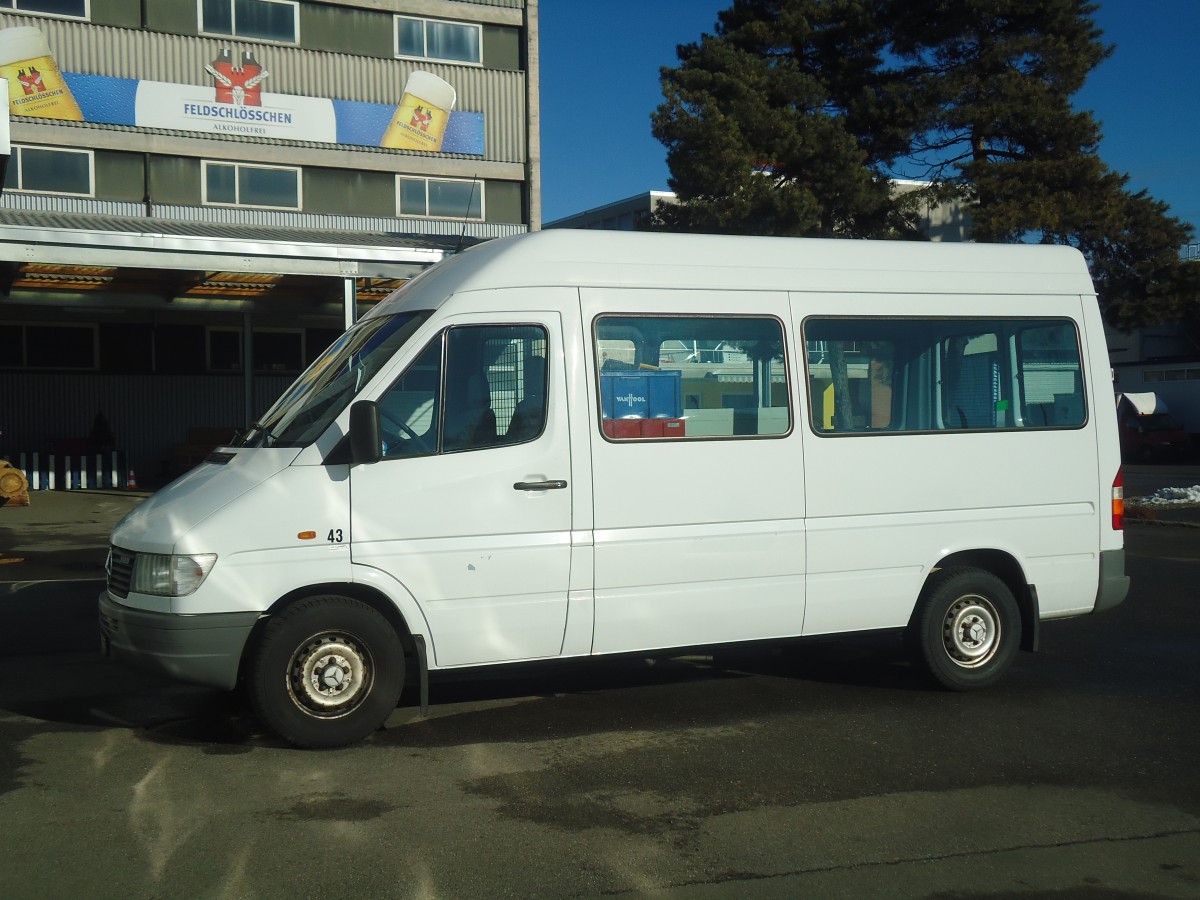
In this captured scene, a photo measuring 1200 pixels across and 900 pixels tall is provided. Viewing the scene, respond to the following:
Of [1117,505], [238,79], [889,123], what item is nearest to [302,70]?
[238,79]

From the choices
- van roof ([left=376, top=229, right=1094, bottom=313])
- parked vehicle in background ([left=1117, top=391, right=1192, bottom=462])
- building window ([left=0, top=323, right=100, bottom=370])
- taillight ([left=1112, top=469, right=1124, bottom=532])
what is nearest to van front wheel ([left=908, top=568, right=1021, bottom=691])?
taillight ([left=1112, top=469, right=1124, bottom=532])

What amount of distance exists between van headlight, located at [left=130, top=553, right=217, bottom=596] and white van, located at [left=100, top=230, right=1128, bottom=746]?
0.02m

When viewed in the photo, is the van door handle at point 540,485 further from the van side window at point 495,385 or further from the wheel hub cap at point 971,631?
the wheel hub cap at point 971,631

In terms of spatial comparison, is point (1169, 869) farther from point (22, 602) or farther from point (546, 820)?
point (22, 602)

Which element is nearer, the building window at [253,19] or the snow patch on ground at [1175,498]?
the snow patch on ground at [1175,498]

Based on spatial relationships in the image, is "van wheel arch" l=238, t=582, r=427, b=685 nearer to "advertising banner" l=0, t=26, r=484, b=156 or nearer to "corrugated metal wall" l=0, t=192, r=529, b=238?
"corrugated metal wall" l=0, t=192, r=529, b=238

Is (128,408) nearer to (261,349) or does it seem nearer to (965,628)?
(261,349)

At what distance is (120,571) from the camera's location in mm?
6215

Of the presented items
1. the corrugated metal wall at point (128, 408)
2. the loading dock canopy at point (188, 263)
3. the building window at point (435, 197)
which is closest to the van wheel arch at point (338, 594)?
the loading dock canopy at point (188, 263)

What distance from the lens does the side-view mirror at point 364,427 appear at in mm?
5902

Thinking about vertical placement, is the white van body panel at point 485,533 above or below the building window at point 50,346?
below

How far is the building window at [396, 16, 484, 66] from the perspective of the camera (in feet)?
92.6

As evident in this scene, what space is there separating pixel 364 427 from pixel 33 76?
2303cm

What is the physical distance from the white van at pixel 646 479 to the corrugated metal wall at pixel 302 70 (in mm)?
21913
